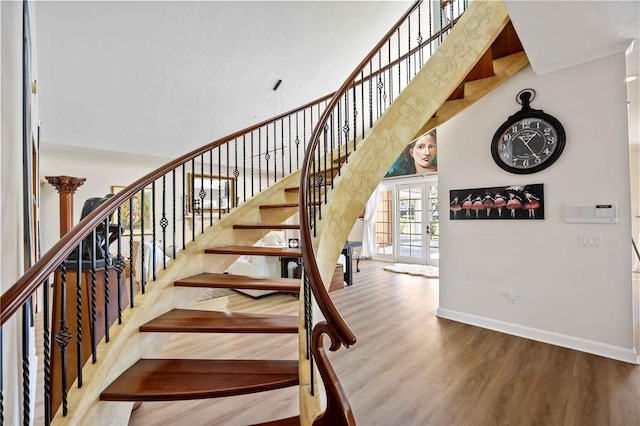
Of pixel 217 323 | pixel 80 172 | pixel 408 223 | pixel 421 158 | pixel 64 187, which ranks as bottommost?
pixel 217 323

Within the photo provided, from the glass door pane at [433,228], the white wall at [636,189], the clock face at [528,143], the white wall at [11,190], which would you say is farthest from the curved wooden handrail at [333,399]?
the white wall at [636,189]

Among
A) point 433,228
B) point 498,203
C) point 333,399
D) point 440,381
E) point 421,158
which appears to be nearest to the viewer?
point 333,399

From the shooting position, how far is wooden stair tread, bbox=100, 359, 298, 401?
143cm

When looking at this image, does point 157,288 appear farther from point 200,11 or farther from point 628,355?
point 628,355

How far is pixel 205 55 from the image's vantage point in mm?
4203

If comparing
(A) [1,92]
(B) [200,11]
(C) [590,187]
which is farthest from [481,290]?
(B) [200,11]

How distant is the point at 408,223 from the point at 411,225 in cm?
11

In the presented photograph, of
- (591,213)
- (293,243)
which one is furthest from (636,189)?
(293,243)

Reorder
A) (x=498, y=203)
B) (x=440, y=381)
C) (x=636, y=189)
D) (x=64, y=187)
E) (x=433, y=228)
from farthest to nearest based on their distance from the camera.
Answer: (x=433, y=228) < (x=636, y=189) < (x=498, y=203) < (x=64, y=187) < (x=440, y=381)

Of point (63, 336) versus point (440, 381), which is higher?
point (63, 336)

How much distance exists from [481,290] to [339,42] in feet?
13.5

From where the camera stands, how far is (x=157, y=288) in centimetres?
198

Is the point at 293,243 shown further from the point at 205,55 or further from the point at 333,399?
the point at 333,399

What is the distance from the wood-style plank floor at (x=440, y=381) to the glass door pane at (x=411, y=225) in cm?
406
